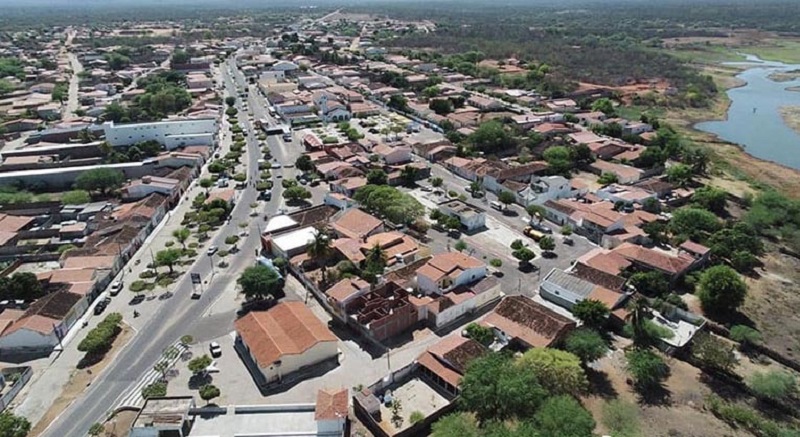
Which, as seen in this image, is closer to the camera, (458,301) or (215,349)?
(215,349)

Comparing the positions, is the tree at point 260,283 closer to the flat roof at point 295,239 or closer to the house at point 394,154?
the flat roof at point 295,239

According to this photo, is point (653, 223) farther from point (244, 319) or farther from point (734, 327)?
point (244, 319)

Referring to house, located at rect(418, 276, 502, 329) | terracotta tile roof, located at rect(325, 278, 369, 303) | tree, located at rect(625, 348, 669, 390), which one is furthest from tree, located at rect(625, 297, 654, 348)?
terracotta tile roof, located at rect(325, 278, 369, 303)

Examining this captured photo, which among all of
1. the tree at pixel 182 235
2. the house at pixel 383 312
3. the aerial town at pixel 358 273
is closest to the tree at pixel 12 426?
the aerial town at pixel 358 273

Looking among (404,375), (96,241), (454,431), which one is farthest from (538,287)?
(96,241)

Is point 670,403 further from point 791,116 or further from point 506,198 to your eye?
point 791,116

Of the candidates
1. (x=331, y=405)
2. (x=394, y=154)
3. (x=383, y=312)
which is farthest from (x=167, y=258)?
(x=394, y=154)

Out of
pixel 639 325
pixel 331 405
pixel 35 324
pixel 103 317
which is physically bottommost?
pixel 103 317
